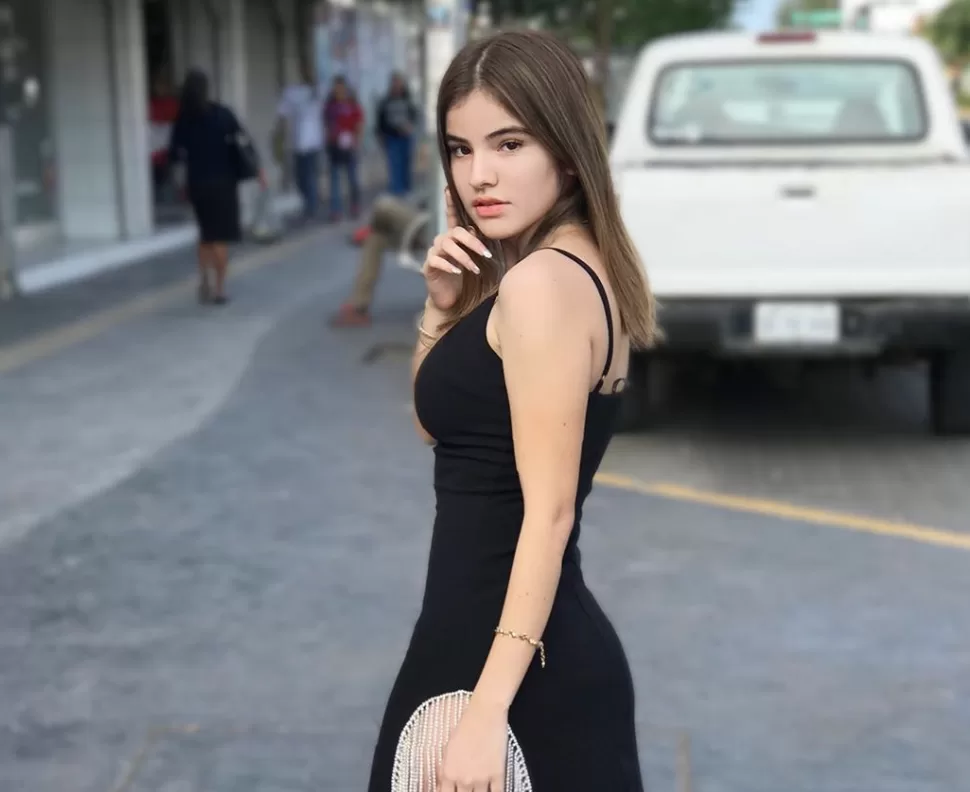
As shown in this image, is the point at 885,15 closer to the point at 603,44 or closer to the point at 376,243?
the point at 603,44

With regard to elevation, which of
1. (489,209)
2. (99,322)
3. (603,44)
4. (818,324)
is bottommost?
(99,322)

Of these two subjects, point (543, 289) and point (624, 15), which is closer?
point (543, 289)

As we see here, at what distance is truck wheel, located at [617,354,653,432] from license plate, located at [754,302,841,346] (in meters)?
0.69

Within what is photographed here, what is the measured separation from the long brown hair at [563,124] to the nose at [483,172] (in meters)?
0.07

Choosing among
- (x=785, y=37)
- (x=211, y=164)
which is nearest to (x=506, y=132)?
(x=785, y=37)

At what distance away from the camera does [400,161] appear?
836 inches

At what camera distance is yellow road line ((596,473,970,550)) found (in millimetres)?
5648

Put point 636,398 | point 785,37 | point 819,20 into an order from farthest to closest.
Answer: point 819,20
point 785,37
point 636,398

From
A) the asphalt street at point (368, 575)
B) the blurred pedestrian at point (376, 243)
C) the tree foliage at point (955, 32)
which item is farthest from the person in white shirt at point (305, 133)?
the tree foliage at point (955, 32)

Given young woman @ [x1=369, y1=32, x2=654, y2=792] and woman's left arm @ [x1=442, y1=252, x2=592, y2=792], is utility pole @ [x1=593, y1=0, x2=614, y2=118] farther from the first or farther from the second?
woman's left arm @ [x1=442, y1=252, x2=592, y2=792]

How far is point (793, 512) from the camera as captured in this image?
236 inches

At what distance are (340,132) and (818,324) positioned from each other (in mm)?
13142

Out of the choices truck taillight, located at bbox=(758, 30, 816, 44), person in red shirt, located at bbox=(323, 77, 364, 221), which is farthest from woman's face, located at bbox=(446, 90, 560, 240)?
person in red shirt, located at bbox=(323, 77, 364, 221)

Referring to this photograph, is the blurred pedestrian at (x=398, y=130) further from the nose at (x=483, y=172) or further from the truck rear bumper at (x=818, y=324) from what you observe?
the nose at (x=483, y=172)
